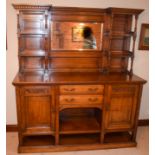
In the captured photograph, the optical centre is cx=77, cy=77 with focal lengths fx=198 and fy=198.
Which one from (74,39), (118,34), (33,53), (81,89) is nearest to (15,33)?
(33,53)

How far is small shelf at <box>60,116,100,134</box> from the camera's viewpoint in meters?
2.64

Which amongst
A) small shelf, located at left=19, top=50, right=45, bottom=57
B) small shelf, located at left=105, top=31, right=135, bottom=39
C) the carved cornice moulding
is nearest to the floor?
small shelf, located at left=19, top=50, right=45, bottom=57

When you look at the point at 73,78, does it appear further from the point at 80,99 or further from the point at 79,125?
the point at 79,125

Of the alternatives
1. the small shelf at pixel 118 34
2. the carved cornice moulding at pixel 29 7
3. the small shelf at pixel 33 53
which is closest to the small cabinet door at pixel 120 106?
the small shelf at pixel 118 34

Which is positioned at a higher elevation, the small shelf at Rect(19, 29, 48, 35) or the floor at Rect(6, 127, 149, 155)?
the small shelf at Rect(19, 29, 48, 35)

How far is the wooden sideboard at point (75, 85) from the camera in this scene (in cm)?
246

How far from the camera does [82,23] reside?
2.78 metres

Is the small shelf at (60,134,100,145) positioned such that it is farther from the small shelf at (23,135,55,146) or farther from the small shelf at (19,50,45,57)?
the small shelf at (19,50,45,57)

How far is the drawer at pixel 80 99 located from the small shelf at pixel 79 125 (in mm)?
393

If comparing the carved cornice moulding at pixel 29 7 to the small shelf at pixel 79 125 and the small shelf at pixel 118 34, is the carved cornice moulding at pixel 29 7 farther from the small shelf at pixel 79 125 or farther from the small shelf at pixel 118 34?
the small shelf at pixel 79 125

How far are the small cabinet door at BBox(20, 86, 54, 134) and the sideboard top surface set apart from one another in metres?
0.10
